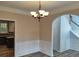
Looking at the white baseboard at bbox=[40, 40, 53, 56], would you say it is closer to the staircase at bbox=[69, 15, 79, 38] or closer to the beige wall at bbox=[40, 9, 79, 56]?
the beige wall at bbox=[40, 9, 79, 56]

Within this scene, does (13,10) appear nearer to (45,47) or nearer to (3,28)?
(45,47)

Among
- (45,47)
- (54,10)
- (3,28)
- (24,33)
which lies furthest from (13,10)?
(3,28)

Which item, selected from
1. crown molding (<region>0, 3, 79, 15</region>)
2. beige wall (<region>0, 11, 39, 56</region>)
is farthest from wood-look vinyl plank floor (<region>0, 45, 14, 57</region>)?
crown molding (<region>0, 3, 79, 15</region>)

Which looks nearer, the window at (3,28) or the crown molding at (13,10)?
the crown molding at (13,10)

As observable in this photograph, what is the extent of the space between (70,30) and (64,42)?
1.07 m

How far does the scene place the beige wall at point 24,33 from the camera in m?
4.88

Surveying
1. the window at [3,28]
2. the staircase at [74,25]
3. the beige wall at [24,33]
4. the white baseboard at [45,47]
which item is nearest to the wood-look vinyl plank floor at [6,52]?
the beige wall at [24,33]

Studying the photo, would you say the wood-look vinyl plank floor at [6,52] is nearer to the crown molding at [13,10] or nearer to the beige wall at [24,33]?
the beige wall at [24,33]

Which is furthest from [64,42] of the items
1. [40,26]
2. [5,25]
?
[5,25]

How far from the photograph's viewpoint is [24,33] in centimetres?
530

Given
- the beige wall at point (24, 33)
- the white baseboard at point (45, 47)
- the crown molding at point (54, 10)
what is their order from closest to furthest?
the crown molding at point (54, 10)
the beige wall at point (24, 33)
the white baseboard at point (45, 47)

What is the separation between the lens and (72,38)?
664 centimetres

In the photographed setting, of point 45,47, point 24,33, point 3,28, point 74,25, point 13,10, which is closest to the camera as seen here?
point 13,10

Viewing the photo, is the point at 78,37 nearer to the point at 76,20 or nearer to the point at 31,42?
the point at 76,20
